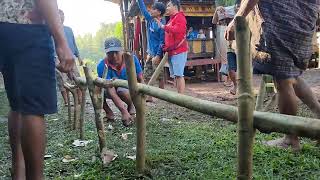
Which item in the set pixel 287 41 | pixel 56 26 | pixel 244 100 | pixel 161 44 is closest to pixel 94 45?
pixel 161 44

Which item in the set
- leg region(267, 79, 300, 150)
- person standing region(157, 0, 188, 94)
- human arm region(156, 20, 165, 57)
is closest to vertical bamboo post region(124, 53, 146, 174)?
leg region(267, 79, 300, 150)

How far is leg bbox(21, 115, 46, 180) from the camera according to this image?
199 cm

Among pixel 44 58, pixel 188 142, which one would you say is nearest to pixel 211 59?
pixel 188 142

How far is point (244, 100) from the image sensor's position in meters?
1.51

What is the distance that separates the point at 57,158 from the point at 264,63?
1.80m

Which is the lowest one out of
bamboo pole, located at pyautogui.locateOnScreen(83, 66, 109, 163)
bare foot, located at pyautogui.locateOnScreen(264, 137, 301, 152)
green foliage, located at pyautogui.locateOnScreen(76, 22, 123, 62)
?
green foliage, located at pyautogui.locateOnScreen(76, 22, 123, 62)

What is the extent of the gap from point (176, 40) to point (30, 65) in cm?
440

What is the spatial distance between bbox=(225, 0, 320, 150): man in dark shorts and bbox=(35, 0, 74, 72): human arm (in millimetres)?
1246

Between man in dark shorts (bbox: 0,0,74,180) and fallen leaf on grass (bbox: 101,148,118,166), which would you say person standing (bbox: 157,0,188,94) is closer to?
fallen leaf on grass (bbox: 101,148,118,166)

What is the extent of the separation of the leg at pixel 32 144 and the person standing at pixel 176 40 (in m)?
4.28

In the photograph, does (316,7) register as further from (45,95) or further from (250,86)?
(45,95)

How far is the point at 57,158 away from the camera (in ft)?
10.9

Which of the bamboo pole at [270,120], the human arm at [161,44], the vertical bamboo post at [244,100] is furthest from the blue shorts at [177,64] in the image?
the vertical bamboo post at [244,100]

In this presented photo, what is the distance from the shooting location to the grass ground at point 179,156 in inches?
103
